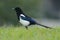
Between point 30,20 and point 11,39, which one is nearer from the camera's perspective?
point 11,39

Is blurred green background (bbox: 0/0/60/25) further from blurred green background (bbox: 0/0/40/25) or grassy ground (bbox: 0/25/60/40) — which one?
grassy ground (bbox: 0/25/60/40)

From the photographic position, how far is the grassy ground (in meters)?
9.93

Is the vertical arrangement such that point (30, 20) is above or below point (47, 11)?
above

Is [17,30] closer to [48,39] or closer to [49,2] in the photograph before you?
[48,39]

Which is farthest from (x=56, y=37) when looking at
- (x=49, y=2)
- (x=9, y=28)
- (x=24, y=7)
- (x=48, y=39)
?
(x=49, y=2)

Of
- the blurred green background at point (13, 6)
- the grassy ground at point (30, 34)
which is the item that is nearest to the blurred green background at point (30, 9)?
the blurred green background at point (13, 6)

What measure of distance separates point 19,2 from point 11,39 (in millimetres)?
18949

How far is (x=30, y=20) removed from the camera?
1148 centimetres

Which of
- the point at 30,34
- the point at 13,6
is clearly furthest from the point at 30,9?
the point at 30,34

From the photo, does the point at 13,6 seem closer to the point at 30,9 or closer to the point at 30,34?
the point at 30,9

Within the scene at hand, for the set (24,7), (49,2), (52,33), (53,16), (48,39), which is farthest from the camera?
(49,2)

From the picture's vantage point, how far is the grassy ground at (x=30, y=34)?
9.93 meters

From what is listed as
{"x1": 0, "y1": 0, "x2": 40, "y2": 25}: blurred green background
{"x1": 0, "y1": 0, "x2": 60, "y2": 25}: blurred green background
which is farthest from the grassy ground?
{"x1": 0, "y1": 0, "x2": 40, "y2": 25}: blurred green background

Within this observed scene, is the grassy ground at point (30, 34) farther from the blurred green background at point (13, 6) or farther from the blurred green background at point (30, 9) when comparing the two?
the blurred green background at point (13, 6)
